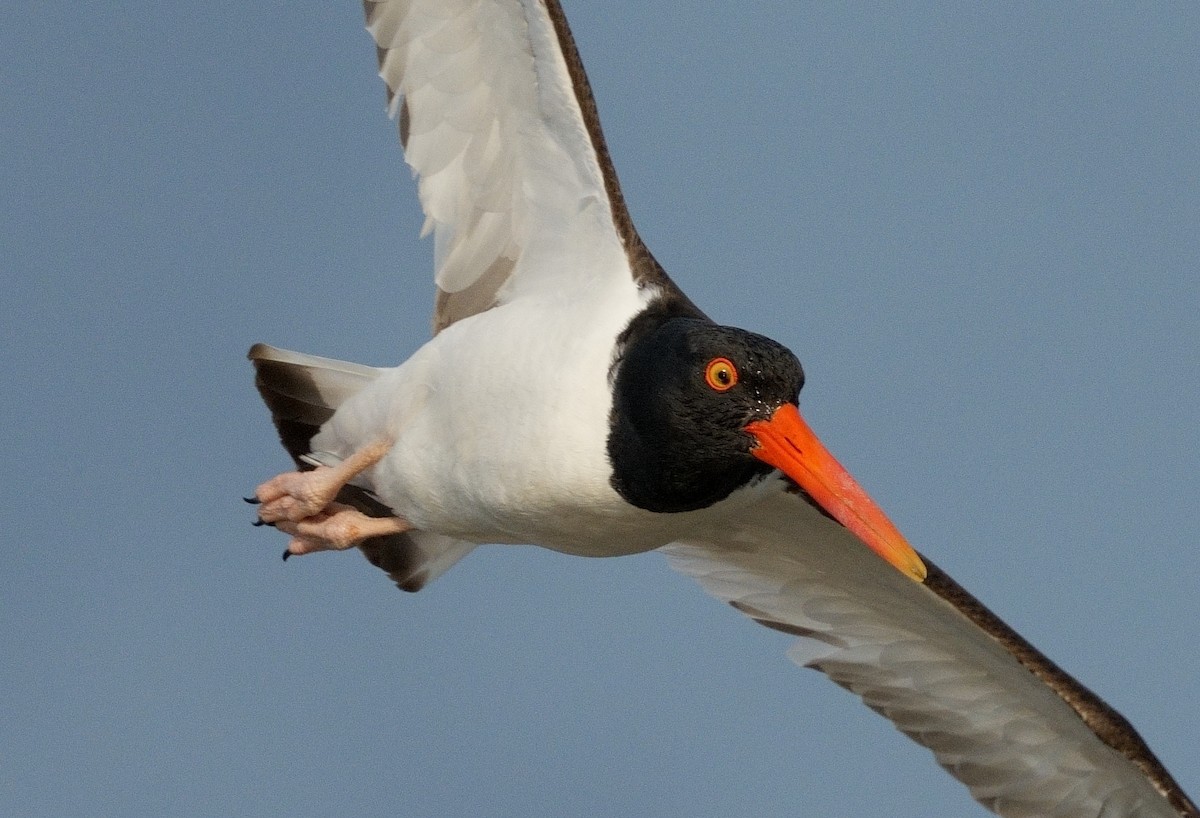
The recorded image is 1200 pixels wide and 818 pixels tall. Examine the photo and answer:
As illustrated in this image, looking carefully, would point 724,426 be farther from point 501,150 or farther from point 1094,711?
point 1094,711

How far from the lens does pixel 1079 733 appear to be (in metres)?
12.0

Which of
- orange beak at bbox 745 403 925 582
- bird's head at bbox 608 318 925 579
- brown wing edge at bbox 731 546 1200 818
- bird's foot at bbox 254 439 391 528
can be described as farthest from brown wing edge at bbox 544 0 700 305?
brown wing edge at bbox 731 546 1200 818

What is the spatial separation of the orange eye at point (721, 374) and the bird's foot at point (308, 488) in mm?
2613

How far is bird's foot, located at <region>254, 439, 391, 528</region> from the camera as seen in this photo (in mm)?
11203

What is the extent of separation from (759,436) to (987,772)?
4.26 meters

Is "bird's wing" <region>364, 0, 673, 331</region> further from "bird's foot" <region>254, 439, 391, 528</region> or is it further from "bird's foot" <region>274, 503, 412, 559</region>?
"bird's foot" <region>274, 503, 412, 559</region>

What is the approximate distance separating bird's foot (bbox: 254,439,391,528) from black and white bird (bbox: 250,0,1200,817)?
0.02 m

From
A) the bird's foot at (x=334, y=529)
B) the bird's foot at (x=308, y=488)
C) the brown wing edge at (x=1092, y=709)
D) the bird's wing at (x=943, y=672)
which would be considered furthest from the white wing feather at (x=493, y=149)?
the brown wing edge at (x=1092, y=709)

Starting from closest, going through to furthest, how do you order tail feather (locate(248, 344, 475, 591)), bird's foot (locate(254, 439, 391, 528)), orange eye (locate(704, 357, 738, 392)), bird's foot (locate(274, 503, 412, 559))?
orange eye (locate(704, 357, 738, 392)), bird's foot (locate(254, 439, 391, 528)), bird's foot (locate(274, 503, 412, 559)), tail feather (locate(248, 344, 475, 591))

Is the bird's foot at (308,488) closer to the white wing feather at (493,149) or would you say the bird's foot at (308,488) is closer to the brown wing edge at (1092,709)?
the white wing feather at (493,149)

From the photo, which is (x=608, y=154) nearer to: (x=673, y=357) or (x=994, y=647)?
(x=673, y=357)

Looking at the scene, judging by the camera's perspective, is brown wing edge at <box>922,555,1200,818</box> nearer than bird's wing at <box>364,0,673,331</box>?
No

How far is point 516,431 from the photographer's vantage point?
9945mm

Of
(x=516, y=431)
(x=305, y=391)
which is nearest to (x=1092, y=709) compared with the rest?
(x=516, y=431)
